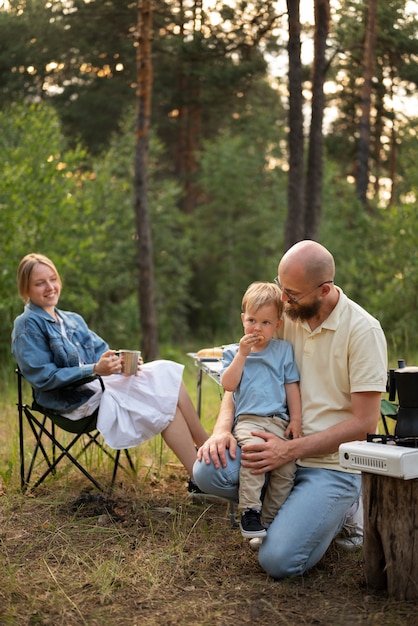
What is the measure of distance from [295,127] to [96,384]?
3540 millimetres

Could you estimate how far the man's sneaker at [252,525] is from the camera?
2750 mm

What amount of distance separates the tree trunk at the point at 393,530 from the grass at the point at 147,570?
0.24 feet

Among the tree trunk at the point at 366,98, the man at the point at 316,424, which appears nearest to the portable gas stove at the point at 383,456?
the man at the point at 316,424

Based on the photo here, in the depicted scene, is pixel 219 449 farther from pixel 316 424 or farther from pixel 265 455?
pixel 316 424

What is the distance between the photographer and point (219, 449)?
2908 millimetres

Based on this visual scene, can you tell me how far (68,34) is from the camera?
1261 cm

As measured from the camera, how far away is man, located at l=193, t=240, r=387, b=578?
2771mm

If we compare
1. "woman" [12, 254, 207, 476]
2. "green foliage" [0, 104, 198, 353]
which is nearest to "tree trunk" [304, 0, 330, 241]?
"green foliage" [0, 104, 198, 353]

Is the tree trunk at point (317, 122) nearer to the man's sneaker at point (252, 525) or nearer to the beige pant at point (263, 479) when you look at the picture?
the beige pant at point (263, 479)

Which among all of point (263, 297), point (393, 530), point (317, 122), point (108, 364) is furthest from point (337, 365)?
point (317, 122)

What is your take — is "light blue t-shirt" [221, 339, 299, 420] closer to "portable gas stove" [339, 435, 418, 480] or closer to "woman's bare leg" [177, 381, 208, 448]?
"portable gas stove" [339, 435, 418, 480]

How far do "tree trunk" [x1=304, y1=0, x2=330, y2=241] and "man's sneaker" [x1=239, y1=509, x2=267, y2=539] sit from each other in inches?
158

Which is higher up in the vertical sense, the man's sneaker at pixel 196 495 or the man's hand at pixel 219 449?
the man's hand at pixel 219 449

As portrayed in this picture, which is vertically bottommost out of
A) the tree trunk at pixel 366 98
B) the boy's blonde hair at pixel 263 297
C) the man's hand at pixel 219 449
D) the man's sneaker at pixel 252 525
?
the man's sneaker at pixel 252 525
